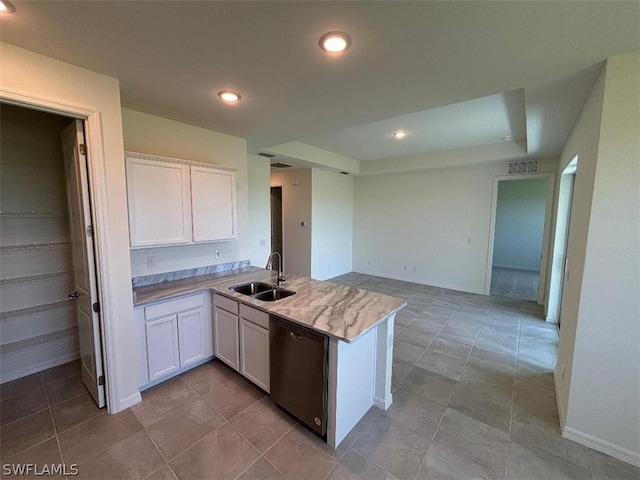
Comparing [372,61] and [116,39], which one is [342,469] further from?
[116,39]

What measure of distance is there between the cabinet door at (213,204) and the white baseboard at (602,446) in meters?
3.34

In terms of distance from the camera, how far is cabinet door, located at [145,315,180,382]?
2320mm

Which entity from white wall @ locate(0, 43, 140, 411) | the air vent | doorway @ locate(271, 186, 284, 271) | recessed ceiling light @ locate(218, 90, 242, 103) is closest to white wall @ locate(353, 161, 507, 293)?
the air vent

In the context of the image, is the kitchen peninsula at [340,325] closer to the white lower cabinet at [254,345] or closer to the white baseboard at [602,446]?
the white lower cabinet at [254,345]

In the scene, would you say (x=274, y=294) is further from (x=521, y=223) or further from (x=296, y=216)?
(x=521, y=223)

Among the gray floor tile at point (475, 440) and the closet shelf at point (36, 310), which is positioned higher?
the closet shelf at point (36, 310)

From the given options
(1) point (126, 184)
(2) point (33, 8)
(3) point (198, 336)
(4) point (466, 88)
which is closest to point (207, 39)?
(2) point (33, 8)

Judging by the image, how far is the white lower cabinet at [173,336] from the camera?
229 cm

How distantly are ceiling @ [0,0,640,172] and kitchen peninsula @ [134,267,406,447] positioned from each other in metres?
1.70

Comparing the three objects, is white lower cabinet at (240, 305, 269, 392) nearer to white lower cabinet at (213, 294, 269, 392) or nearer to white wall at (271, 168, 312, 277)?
white lower cabinet at (213, 294, 269, 392)

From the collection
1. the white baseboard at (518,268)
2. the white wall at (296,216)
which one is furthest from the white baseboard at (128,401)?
the white baseboard at (518,268)

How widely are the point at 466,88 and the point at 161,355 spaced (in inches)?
133

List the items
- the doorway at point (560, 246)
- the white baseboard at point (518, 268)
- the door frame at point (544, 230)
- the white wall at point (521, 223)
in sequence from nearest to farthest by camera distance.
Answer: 1. the doorway at point (560, 246)
2. the door frame at point (544, 230)
3. the white wall at point (521, 223)
4. the white baseboard at point (518, 268)

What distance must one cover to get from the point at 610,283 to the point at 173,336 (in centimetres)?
336
